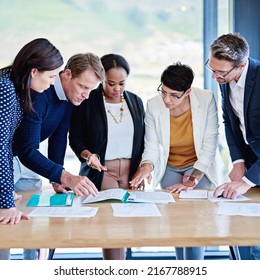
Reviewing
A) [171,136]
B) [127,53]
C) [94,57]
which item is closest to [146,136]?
[171,136]

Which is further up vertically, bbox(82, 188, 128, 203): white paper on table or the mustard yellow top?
the mustard yellow top

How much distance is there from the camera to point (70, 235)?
4.97ft

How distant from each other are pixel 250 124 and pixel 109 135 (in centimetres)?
83

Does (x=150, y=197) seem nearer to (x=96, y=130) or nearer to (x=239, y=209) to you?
(x=239, y=209)

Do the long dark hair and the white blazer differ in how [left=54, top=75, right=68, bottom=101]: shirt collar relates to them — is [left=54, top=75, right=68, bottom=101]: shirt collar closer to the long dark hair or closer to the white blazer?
the long dark hair

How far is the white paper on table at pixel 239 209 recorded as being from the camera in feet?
5.91

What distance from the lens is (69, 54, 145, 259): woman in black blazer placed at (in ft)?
8.48

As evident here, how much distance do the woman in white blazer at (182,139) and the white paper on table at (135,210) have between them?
483 millimetres

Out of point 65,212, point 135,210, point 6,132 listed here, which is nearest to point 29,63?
point 6,132

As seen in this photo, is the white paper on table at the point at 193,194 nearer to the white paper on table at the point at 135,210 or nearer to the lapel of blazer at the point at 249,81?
the white paper on table at the point at 135,210

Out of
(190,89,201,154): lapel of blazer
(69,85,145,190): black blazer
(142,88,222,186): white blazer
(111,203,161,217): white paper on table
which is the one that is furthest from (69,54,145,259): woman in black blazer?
(111,203,161,217): white paper on table

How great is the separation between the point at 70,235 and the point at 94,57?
3.39ft

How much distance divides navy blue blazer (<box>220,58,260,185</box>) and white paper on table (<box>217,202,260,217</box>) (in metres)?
0.19

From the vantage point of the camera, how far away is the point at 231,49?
→ 213cm
